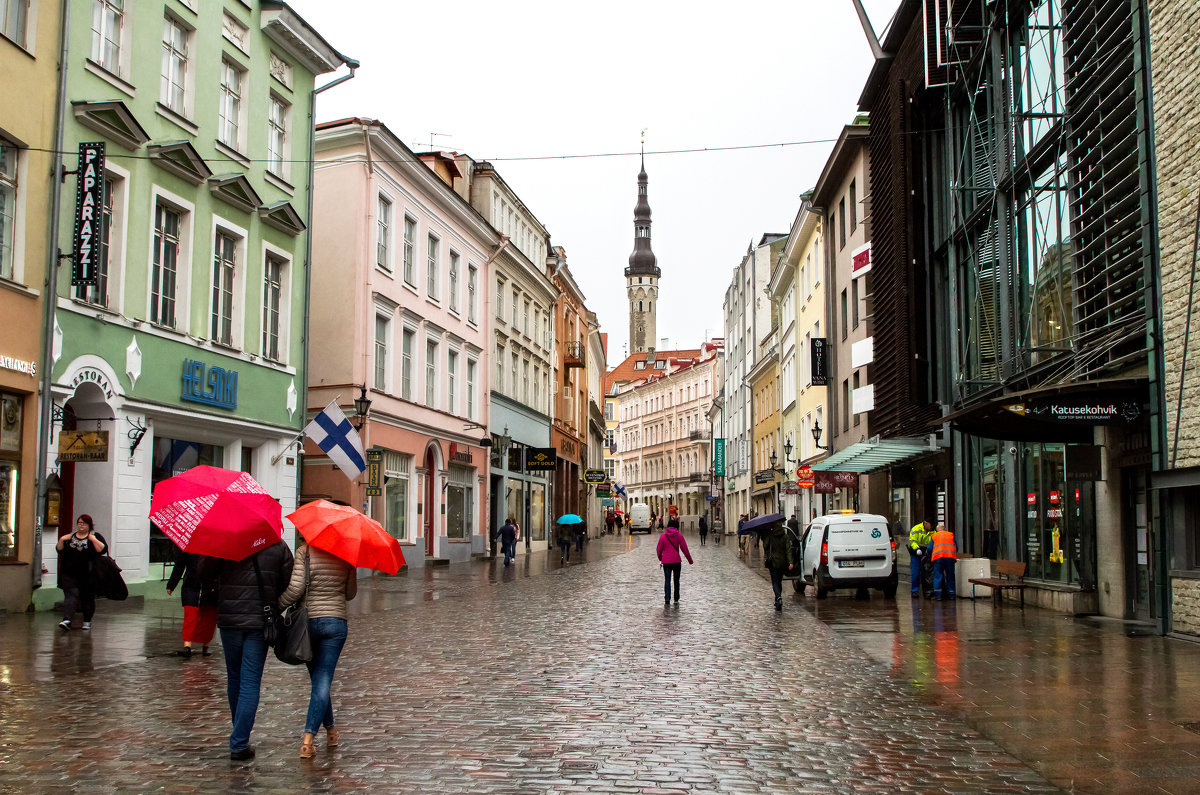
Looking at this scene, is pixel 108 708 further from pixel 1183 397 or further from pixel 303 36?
pixel 303 36

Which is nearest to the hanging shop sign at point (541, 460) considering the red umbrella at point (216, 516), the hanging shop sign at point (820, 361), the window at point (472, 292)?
the window at point (472, 292)

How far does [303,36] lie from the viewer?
26188 millimetres

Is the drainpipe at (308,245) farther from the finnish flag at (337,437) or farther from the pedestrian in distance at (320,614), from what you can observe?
the pedestrian in distance at (320,614)

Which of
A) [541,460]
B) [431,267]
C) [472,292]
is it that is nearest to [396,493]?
[431,267]

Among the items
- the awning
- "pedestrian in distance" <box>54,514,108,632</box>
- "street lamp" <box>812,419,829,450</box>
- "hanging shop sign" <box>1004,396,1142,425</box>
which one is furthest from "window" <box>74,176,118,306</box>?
"street lamp" <box>812,419,829,450</box>

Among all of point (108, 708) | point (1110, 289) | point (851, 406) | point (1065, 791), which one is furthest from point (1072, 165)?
point (851, 406)

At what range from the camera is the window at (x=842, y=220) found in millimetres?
37844

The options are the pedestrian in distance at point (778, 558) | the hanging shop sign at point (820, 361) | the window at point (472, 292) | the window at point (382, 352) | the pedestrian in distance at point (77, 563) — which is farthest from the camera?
the hanging shop sign at point (820, 361)

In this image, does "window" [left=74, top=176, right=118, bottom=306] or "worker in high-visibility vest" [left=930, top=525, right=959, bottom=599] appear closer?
"window" [left=74, top=176, right=118, bottom=306]

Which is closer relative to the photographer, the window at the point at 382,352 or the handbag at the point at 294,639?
the handbag at the point at 294,639

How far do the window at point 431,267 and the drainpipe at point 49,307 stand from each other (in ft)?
59.0

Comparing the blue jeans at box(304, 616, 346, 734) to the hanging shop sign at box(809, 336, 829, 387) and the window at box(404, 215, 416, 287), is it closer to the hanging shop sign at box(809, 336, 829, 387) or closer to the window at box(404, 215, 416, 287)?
the window at box(404, 215, 416, 287)

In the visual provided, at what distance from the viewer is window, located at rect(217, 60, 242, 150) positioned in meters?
23.8

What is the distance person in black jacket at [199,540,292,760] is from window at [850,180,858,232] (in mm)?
30520
